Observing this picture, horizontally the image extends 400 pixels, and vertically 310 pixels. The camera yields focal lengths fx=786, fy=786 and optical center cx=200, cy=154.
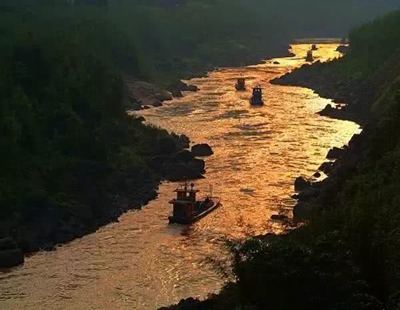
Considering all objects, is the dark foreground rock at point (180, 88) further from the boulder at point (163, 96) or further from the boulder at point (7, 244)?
the boulder at point (7, 244)

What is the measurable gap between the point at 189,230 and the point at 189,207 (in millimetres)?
1630

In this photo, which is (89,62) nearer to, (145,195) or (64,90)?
(64,90)

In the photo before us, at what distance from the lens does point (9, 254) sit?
1332 inches

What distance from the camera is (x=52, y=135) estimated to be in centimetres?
4741

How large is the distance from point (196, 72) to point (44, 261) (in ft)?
257

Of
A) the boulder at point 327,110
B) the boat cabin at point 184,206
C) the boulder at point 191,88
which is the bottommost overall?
the boat cabin at point 184,206

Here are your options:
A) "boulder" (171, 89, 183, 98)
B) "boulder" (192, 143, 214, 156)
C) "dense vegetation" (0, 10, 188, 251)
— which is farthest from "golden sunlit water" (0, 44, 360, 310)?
"boulder" (171, 89, 183, 98)

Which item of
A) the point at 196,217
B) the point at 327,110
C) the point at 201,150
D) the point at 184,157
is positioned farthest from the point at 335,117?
the point at 196,217

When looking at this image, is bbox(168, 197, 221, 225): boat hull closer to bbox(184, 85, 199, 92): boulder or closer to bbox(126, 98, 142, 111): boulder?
bbox(126, 98, 142, 111): boulder

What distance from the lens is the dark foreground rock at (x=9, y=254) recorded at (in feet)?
110

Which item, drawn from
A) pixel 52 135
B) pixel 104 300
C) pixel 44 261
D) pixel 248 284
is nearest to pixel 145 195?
pixel 52 135

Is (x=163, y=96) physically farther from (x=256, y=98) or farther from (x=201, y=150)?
(x=201, y=150)

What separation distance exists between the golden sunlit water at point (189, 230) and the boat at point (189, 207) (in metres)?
0.46

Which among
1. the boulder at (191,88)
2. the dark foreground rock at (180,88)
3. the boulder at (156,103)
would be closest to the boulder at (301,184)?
the boulder at (156,103)
